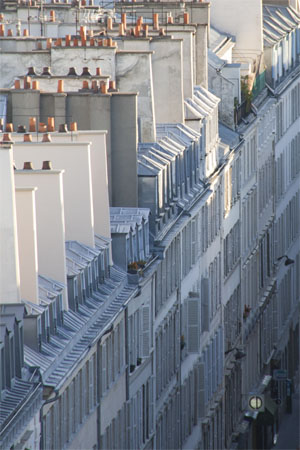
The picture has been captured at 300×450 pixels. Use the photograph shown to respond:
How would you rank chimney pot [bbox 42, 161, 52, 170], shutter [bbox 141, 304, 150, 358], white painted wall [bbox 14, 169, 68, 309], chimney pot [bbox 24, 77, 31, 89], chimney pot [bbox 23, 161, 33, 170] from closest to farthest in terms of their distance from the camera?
white painted wall [bbox 14, 169, 68, 309] → chimney pot [bbox 23, 161, 33, 170] → chimney pot [bbox 42, 161, 52, 170] → shutter [bbox 141, 304, 150, 358] → chimney pot [bbox 24, 77, 31, 89]

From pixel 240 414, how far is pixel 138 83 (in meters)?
21.2

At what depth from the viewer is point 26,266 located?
1683 inches

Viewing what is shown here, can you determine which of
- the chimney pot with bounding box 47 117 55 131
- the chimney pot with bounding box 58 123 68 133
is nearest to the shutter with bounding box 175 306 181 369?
the chimney pot with bounding box 47 117 55 131

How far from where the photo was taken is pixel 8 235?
40.4 metres

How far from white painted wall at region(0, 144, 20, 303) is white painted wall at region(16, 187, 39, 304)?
4.26ft

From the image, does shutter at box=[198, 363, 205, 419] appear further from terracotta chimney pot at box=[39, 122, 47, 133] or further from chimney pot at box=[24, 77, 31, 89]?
terracotta chimney pot at box=[39, 122, 47, 133]

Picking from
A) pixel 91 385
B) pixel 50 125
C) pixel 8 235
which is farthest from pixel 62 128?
pixel 8 235

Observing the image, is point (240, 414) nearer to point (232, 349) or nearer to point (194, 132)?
point (232, 349)

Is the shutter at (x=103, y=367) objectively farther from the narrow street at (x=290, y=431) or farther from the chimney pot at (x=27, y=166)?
the narrow street at (x=290, y=431)

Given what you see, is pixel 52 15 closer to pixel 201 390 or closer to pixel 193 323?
pixel 193 323

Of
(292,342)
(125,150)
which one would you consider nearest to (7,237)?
(125,150)

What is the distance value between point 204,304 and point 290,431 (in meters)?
19.7

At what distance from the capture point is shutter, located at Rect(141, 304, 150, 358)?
2165 inches

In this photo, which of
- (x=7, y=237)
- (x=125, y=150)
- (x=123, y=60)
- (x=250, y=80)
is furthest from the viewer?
(x=250, y=80)
